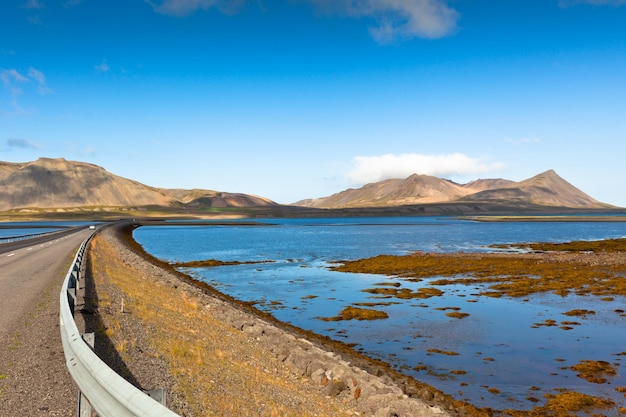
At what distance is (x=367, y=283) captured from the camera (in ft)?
123

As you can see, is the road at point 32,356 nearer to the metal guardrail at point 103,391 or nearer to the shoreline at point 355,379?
the metal guardrail at point 103,391

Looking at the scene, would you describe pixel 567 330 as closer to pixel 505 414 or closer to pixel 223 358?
pixel 505 414

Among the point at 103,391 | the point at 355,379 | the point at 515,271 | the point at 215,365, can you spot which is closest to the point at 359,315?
the point at 355,379

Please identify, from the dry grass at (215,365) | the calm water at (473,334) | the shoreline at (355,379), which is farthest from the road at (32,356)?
the calm water at (473,334)

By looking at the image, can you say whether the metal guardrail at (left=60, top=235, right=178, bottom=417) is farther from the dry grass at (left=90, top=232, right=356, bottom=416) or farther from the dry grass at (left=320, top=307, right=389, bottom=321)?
the dry grass at (left=320, top=307, right=389, bottom=321)

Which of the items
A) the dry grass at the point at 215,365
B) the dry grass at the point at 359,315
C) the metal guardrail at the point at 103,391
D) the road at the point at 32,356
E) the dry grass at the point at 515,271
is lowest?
the dry grass at the point at 359,315

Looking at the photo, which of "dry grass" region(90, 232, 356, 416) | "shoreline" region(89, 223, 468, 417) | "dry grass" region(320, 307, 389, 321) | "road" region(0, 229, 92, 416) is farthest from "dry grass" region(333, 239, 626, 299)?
"road" region(0, 229, 92, 416)

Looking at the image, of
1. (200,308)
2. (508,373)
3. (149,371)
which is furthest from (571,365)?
(200,308)

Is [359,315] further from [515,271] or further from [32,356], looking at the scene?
[515,271]

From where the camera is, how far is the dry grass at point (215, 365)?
9551mm

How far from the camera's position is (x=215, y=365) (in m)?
11.8

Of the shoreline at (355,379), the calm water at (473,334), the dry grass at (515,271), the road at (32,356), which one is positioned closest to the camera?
the road at (32,356)

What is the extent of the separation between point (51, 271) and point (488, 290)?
28784 millimetres

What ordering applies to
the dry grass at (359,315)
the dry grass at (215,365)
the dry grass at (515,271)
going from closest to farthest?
the dry grass at (215,365), the dry grass at (359,315), the dry grass at (515,271)
